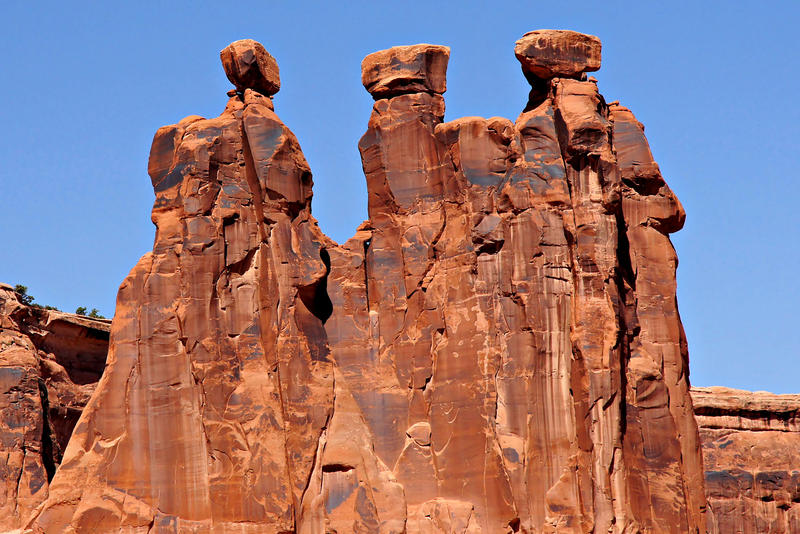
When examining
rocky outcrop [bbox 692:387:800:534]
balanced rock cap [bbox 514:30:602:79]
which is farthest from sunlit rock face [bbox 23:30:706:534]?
rocky outcrop [bbox 692:387:800:534]

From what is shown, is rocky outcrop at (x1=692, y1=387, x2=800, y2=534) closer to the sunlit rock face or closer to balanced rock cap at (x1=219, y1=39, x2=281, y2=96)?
the sunlit rock face

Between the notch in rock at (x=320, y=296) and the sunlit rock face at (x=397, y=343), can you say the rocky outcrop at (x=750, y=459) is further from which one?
the notch in rock at (x=320, y=296)

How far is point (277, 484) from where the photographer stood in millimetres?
46219

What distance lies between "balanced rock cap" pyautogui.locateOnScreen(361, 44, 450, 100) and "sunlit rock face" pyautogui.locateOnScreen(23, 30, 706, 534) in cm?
6

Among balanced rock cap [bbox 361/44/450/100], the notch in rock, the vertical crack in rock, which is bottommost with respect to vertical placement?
the vertical crack in rock

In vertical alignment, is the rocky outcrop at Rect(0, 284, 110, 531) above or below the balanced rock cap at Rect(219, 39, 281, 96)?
below

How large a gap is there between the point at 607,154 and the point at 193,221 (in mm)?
11210

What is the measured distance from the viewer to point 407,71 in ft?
164

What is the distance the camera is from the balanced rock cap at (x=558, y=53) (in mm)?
49375

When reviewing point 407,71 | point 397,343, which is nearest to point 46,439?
point 397,343

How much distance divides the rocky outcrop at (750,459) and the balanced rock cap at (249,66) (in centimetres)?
2448

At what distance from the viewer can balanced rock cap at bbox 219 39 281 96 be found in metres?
50.0

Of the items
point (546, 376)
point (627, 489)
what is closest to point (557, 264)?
point (546, 376)

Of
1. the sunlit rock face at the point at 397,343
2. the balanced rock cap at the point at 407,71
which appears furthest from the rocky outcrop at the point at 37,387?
the balanced rock cap at the point at 407,71
